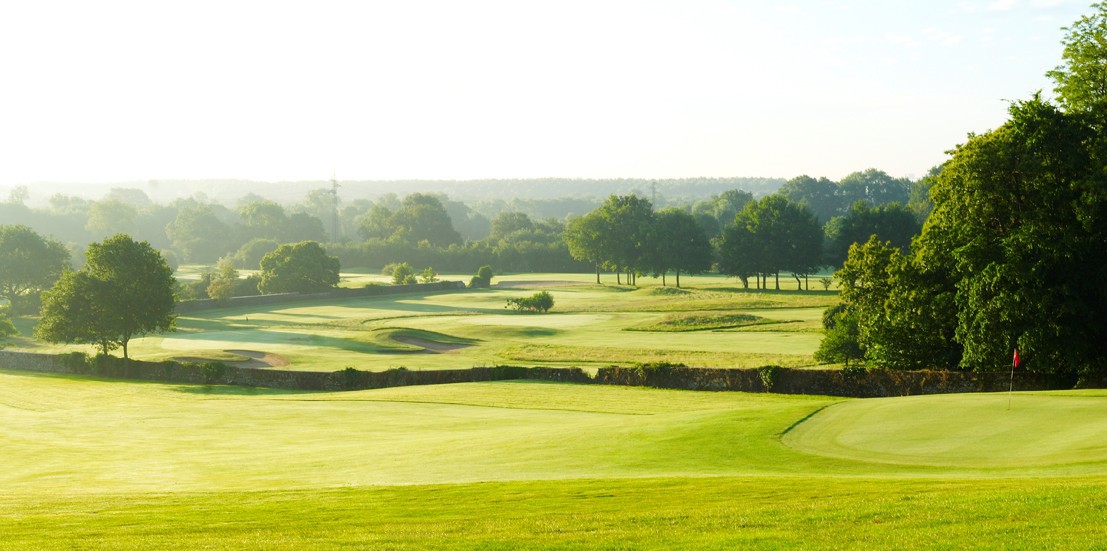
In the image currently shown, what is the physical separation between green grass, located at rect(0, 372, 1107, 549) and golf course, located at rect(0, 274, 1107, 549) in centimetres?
9

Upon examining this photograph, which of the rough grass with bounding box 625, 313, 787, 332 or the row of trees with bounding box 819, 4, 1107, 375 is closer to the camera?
the row of trees with bounding box 819, 4, 1107, 375

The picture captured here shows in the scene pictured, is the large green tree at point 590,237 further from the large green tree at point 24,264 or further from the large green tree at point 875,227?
the large green tree at point 24,264

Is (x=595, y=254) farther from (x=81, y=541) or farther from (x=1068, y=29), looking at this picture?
(x=81, y=541)

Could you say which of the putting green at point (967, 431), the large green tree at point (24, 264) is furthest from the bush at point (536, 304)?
the putting green at point (967, 431)

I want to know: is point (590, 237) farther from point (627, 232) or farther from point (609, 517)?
point (609, 517)

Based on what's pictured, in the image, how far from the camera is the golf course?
52.2ft

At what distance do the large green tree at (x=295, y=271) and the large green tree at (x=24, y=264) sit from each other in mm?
22356

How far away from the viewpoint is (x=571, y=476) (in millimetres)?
23906

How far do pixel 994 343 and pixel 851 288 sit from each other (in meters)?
12.4

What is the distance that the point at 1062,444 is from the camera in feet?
76.9

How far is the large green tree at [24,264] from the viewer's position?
107 m

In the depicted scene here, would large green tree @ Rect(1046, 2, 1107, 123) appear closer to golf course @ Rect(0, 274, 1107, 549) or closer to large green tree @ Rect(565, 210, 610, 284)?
golf course @ Rect(0, 274, 1107, 549)

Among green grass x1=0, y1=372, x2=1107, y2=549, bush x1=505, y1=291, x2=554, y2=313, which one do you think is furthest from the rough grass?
green grass x1=0, y1=372, x2=1107, y2=549

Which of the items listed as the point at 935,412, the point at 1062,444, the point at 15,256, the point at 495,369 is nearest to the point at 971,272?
the point at 935,412
